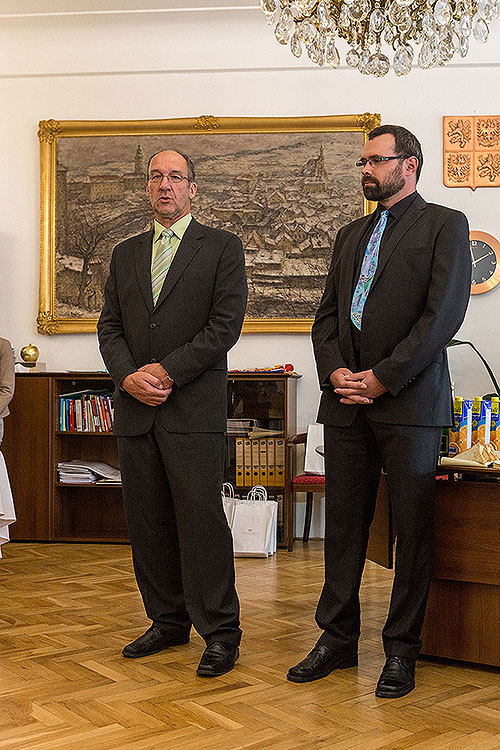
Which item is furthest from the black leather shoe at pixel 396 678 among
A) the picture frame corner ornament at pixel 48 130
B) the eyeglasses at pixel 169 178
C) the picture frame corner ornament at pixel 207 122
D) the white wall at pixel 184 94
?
the picture frame corner ornament at pixel 48 130

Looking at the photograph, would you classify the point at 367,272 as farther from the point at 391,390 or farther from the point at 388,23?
the point at 388,23

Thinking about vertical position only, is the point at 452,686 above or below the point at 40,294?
below

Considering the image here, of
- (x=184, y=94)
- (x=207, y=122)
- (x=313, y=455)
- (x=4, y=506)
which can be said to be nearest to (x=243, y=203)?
(x=207, y=122)

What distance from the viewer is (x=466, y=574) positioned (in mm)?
2848

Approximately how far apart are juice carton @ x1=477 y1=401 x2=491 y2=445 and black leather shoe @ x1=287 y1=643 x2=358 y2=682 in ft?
2.74

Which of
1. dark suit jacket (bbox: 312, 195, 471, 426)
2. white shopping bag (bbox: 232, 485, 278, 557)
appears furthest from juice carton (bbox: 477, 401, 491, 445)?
white shopping bag (bbox: 232, 485, 278, 557)

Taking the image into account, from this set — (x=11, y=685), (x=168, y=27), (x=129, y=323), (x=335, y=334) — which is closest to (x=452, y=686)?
(x=335, y=334)

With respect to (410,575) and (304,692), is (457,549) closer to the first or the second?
(410,575)

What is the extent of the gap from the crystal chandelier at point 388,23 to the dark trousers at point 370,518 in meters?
1.76

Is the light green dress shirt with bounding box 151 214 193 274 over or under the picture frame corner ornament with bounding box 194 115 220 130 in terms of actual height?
under

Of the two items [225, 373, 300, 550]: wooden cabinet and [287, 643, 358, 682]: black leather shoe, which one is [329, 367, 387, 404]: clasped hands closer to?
[287, 643, 358, 682]: black leather shoe

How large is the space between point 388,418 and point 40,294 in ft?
12.7

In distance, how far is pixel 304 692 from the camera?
8.64ft

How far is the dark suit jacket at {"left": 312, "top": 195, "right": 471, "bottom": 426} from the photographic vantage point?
264cm
